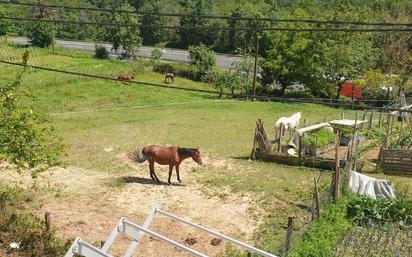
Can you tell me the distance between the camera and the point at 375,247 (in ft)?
40.4

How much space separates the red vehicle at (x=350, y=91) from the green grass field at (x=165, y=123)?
4395 millimetres

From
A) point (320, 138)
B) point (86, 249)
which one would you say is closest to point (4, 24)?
point (320, 138)

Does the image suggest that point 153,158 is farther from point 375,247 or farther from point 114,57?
point 114,57

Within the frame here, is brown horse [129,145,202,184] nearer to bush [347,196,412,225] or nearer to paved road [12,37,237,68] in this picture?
bush [347,196,412,225]

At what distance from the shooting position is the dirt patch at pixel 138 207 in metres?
13.1

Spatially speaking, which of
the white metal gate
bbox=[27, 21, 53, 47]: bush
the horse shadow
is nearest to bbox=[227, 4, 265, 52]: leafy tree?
bbox=[27, 21, 53, 47]: bush

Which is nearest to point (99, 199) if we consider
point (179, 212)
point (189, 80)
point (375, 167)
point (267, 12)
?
point (179, 212)

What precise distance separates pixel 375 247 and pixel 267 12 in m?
57.1

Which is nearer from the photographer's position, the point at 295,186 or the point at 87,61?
the point at 295,186

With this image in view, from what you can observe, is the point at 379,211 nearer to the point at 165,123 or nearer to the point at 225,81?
the point at 165,123

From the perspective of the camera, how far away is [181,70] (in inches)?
1737

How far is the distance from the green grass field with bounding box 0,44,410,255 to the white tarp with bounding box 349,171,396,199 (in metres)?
1.24

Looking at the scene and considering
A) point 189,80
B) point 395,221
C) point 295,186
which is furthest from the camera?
point 189,80

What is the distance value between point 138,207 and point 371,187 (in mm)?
7627
